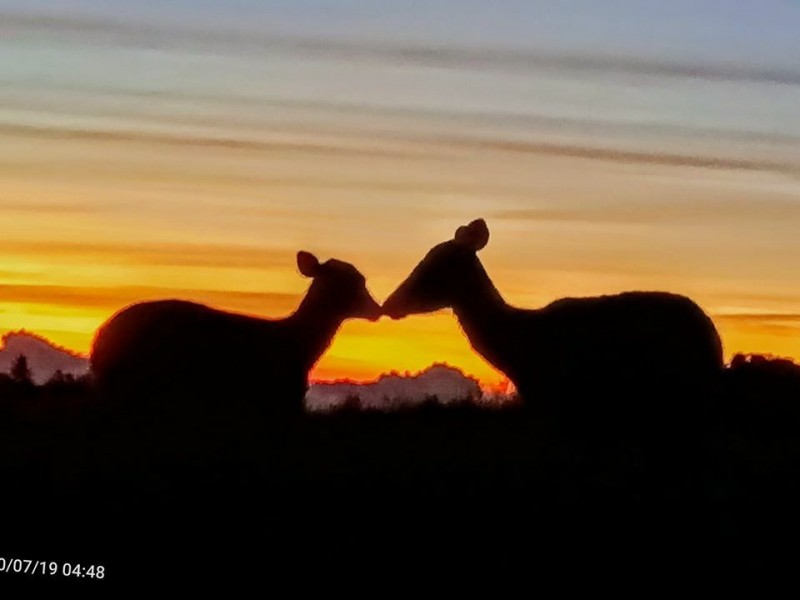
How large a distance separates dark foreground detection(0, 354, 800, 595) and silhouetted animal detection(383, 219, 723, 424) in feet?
1.22

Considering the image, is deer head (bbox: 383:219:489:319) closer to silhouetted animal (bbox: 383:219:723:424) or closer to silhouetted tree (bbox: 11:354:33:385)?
silhouetted animal (bbox: 383:219:723:424)

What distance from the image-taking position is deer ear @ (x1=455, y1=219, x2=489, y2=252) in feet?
17.9

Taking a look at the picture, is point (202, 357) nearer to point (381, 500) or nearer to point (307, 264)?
point (307, 264)

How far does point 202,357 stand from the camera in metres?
5.52

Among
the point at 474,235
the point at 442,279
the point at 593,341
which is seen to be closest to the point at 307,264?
the point at 442,279

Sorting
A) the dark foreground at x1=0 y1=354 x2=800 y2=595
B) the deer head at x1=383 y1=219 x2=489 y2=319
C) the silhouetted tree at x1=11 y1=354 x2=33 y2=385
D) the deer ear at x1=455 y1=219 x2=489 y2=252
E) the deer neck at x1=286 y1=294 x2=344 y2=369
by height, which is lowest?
the dark foreground at x1=0 y1=354 x2=800 y2=595

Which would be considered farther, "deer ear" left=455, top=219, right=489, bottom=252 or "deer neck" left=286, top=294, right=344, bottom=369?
"deer neck" left=286, top=294, right=344, bottom=369

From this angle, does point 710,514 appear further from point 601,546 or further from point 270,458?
point 270,458

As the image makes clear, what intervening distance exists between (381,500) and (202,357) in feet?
3.97

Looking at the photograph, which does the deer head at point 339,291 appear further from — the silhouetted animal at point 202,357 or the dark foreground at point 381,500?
the dark foreground at point 381,500

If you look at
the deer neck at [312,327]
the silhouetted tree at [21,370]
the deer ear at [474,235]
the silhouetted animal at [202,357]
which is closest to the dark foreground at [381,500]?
the silhouetted tree at [21,370]

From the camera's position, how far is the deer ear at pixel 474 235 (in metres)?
5.46

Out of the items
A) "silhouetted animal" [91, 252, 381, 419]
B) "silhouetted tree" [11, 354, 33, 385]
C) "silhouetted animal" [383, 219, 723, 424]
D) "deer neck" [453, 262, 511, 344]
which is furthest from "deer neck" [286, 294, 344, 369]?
"silhouetted tree" [11, 354, 33, 385]

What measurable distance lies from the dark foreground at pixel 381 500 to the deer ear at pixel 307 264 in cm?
74
